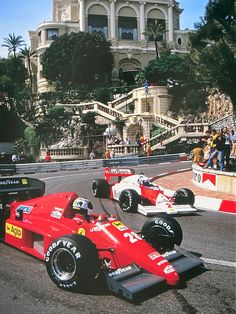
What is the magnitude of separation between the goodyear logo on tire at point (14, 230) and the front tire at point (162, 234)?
2.00 meters

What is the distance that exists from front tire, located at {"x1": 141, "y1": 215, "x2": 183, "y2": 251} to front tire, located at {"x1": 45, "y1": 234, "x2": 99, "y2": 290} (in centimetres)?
143

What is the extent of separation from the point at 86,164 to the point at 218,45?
12668 millimetres

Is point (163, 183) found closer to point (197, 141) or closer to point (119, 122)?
point (197, 141)

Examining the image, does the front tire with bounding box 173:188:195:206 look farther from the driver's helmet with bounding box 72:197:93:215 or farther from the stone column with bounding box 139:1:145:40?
the stone column with bounding box 139:1:145:40

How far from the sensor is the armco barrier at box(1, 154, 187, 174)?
1160 inches

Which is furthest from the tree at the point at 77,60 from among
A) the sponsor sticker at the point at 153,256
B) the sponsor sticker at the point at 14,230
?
the sponsor sticker at the point at 153,256

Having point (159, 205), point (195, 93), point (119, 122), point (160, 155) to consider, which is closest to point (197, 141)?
point (160, 155)

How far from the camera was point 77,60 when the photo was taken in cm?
6644

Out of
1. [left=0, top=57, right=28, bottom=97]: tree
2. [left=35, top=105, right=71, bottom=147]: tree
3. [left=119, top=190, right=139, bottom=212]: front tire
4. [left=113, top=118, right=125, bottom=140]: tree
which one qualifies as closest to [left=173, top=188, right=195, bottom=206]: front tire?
[left=119, top=190, right=139, bottom=212]: front tire

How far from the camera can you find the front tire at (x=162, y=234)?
654cm

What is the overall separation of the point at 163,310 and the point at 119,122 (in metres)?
41.4

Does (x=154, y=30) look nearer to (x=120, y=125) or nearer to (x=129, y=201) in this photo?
(x=120, y=125)

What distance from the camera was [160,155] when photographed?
34469 mm

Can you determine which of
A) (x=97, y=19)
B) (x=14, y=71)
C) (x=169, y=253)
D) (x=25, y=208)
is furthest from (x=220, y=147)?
(x=97, y=19)
